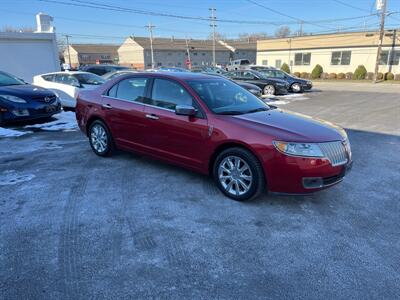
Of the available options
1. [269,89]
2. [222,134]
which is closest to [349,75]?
[269,89]

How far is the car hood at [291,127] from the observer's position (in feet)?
12.5

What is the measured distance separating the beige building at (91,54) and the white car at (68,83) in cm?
7559

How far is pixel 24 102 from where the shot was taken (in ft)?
27.3

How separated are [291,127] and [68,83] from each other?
9496 millimetres

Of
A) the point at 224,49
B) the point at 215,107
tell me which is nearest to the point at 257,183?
the point at 215,107

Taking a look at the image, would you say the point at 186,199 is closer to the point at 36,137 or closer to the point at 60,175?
the point at 60,175

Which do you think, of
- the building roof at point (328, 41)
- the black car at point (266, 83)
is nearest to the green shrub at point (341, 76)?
the building roof at point (328, 41)

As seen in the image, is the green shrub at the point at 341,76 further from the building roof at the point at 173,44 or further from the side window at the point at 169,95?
the building roof at the point at 173,44

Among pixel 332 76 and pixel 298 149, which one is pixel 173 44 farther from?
Answer: pixel 298 149

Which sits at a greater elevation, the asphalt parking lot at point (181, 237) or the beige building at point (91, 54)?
the beige building at point (91, 54)

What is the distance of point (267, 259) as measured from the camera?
300 cm

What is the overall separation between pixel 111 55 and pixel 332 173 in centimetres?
9432

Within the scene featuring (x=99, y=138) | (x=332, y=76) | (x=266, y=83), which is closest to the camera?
(x=99, y=138)

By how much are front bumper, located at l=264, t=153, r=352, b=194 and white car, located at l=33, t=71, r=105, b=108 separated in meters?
8.79
